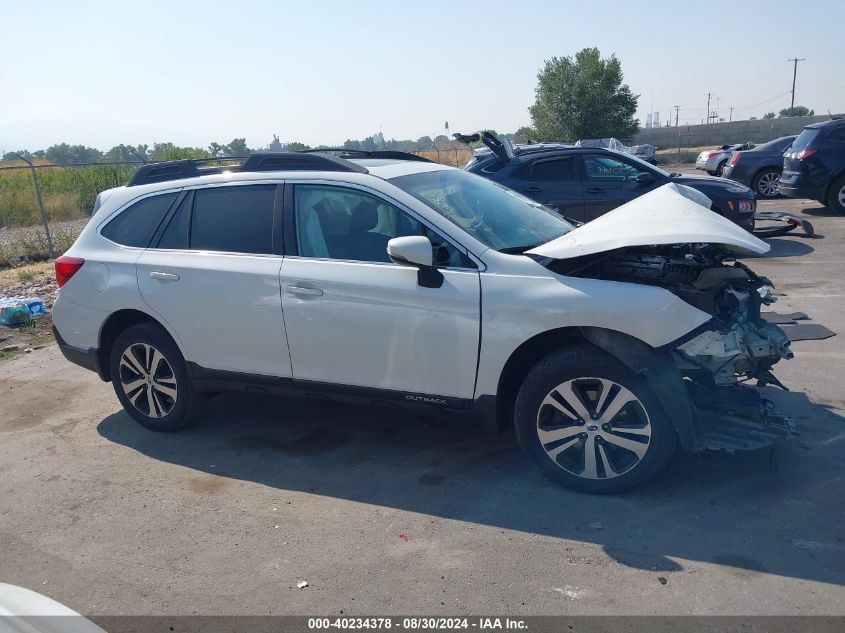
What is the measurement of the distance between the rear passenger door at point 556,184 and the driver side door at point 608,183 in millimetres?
136

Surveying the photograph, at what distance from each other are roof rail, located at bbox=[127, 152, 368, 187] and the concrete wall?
43022 mm

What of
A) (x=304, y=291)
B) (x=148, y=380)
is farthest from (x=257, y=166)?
(x=148, y=380)

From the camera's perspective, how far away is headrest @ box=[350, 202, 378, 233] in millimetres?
4695

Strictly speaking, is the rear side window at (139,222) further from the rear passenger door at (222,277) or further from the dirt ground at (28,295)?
the dirt ground at (28,295)

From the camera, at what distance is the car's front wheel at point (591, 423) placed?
4.02 meters

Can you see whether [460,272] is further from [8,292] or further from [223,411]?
[8,292]

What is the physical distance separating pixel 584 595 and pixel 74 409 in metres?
4.60

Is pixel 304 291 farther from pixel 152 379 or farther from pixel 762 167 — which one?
pixel 762 167

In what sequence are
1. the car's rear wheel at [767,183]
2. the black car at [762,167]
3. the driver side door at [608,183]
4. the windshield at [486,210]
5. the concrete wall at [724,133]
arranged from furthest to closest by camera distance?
the concrete wall at [724,133]
the car's rear wheel at [767,183]
the black car at [762,167]
the driver side door at [608,183]
the windshield at [486,210]

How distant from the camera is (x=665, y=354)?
402 cm

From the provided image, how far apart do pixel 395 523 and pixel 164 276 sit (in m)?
2.43

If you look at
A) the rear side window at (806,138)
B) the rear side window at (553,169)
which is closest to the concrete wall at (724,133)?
the rear side window at (806,138)

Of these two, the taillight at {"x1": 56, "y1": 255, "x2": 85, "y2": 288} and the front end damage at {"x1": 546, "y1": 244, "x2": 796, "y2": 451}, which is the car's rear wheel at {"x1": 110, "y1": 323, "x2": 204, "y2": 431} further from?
the front end damage at {"x1": 546, "y1": 244, "x2": 796, "y2": 451}

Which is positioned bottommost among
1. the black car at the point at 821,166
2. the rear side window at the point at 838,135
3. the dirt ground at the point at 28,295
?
the dirt ground at the point at 28,295
